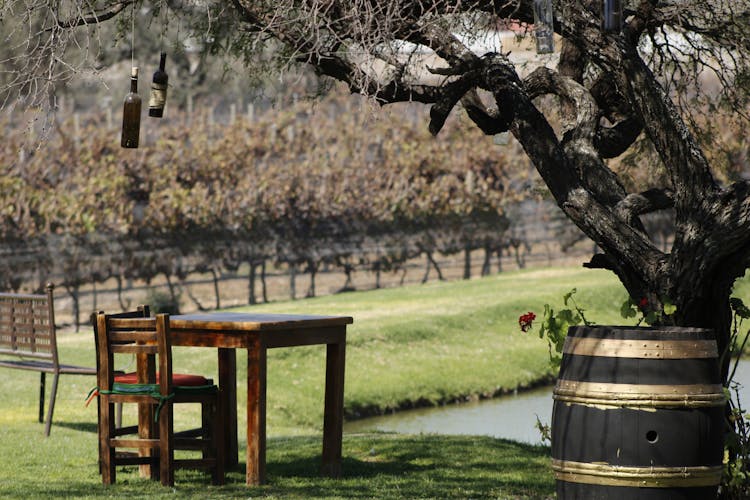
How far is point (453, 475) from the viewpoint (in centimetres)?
702

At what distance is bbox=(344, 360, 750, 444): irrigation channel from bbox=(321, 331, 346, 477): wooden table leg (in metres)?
4.99

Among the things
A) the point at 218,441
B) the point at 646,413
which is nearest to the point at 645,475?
the point at 646,413

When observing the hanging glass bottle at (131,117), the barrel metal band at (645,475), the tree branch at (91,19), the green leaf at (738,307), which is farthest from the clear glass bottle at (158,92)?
the green leaf at (738,307)

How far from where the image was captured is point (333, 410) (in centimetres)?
684

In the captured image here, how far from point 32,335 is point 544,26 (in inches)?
194

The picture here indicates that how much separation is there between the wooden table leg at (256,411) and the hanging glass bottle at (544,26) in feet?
7.19

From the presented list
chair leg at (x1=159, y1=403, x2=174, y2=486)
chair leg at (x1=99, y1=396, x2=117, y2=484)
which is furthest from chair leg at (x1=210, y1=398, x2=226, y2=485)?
chair leg at (x1=99, y1=396, x2=117, y2=484)

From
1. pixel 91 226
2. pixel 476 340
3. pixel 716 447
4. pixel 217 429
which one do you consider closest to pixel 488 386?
pixel 476 340

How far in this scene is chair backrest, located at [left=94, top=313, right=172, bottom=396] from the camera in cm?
599

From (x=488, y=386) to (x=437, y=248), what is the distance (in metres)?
9.44

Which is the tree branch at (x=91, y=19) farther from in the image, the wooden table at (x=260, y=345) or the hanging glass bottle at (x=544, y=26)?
the hanging glass bottle at (x=544, y=26)

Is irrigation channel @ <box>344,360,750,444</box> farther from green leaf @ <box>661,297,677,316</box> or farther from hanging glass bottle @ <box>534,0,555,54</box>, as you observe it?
hanging glass bottle @ <box>534,0,555,54</box>

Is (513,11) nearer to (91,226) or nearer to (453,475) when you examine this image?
(453,475)

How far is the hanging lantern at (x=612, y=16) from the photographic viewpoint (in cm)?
557
